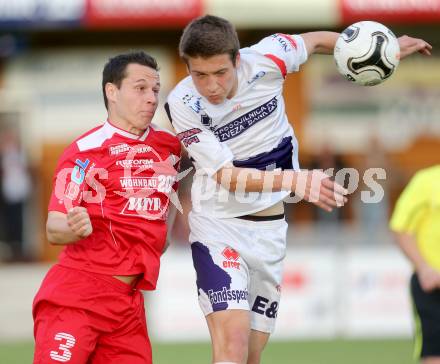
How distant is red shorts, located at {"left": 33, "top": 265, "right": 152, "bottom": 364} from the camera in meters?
5.98

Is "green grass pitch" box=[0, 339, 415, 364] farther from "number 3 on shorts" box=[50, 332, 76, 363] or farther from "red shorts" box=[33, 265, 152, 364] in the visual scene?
"number 3 on shorts" box=[50, 332, 76, 363]

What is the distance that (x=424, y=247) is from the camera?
23.4 feet

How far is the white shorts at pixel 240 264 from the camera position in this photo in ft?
21.5

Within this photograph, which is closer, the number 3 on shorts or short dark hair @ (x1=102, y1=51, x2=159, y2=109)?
the number 3 on shorts

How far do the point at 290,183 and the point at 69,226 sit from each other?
1283mm

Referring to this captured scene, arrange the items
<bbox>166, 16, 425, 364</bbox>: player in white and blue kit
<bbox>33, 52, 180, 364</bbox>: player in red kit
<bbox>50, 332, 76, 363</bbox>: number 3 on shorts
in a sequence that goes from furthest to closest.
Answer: <bbox>166, 16, 425, 364</bbox>: player in white and blue kit → <bbox>33, 52, 180, 364</bbox>: player in red kit → <bbox>50, 332, 76, 363</bbox>: number 3 on shorts

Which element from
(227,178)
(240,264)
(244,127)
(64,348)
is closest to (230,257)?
(240,264)

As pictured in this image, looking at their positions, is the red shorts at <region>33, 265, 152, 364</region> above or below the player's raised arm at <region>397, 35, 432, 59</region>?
below

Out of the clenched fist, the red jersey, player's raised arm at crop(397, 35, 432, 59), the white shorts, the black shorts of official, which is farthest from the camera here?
the black shorts of official

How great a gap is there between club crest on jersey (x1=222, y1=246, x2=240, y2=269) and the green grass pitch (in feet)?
15.1

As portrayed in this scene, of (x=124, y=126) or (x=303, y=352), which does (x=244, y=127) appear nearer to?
(x=124, y=126)

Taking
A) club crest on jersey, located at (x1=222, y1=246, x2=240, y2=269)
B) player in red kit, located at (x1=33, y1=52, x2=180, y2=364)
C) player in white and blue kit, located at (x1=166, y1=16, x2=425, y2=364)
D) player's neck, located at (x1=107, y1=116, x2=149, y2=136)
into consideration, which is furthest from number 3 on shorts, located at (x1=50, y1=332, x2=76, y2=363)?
player's neck, located at (x1=107, y1=116, x2=149, y2=136)

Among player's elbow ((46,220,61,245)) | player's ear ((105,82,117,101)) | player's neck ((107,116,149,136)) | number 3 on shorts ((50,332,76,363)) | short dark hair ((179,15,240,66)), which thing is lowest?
number 3 on shorts ((50,332,76,363))

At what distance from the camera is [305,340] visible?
1347 cm
